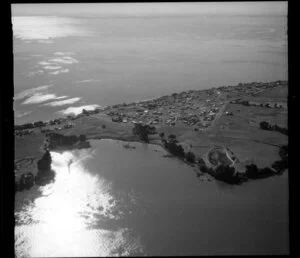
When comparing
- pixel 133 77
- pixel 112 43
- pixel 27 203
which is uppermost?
pixel 112 43

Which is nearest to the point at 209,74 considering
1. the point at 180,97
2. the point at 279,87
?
the point at 180,97

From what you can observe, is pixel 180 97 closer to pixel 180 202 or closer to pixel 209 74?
pixel 209 74

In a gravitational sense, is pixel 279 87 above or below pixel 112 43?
below

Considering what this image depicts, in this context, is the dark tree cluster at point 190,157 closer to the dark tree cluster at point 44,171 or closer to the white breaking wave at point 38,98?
the dark tree cluster at point 44,171

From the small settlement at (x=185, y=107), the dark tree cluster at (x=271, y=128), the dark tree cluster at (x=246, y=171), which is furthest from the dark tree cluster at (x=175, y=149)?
the dark tree cluster at (x=271, y=128)

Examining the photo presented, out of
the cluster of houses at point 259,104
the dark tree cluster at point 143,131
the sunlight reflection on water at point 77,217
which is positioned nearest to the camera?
the sunlight reflection on water at point 77,217
